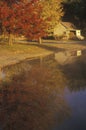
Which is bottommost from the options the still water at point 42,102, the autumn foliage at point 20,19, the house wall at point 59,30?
the house wall at point 59,30

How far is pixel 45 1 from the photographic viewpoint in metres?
61.8

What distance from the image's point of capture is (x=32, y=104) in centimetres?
1391

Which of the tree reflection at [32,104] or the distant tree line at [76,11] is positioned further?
the distant tree line at [76,11]

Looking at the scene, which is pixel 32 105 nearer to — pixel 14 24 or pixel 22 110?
pixel 22 110

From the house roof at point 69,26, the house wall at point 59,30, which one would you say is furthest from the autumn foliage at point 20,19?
the house roof at point 69,26

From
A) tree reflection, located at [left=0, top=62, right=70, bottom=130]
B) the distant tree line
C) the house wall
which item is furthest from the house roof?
tree reflection, located at [left=0, top=62, right=70, bottom=130]

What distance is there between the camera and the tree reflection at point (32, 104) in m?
11.1


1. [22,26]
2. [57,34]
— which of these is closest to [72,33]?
[57,34]

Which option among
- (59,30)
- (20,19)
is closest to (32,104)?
(20,19)

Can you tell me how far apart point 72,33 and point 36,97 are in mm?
73008

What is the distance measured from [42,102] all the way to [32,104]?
454 mm

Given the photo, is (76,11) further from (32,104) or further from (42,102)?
(32,104)

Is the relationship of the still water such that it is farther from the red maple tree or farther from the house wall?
the house wall

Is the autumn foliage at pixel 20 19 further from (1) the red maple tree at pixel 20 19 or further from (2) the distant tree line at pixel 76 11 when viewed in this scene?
(2) the distant tree line at pixel 76 11
